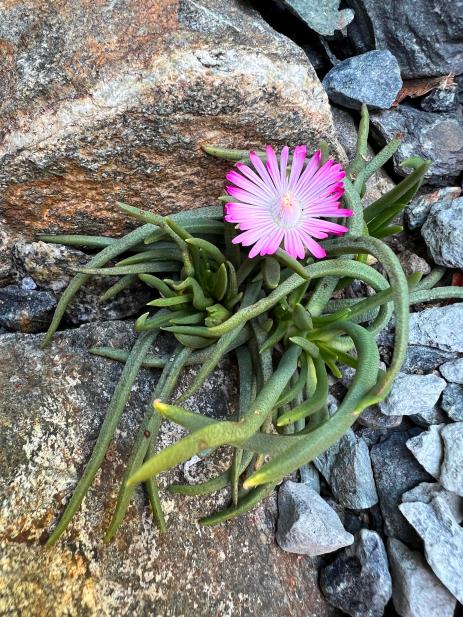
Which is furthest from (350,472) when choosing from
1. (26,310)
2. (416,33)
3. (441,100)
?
(416,33)

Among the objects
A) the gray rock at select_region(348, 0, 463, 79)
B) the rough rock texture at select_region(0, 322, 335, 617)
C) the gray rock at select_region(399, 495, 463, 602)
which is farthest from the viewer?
the gray rock at select_region(348, 0, 463, 79)

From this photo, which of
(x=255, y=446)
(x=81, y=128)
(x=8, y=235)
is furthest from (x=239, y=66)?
(x=255, y=446)

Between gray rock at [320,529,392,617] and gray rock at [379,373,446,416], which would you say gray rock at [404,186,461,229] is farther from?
gray rock at [320,529,392,617]

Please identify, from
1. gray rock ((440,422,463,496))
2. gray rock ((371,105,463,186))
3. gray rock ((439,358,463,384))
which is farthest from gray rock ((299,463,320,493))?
gray rock ((371,105,463,186))

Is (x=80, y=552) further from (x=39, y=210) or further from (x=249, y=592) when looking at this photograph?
(x=39, y=210)

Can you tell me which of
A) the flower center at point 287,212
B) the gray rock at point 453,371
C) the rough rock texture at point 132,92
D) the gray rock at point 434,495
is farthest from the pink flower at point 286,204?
the gray rock at point 434,495

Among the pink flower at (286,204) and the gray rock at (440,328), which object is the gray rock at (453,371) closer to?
the gray rock at (440,328)
